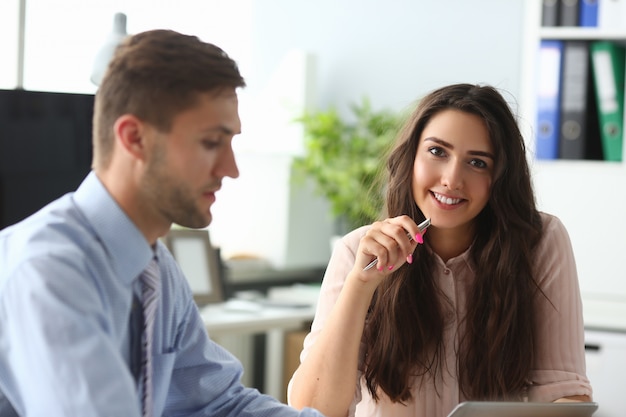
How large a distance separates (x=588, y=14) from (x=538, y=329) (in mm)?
1470

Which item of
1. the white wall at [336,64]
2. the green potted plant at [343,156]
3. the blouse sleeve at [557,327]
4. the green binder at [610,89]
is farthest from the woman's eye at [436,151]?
the white wall at [336,64]

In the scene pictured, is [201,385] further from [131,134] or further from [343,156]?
[343,156]

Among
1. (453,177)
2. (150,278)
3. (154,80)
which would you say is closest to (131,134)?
(154,80)

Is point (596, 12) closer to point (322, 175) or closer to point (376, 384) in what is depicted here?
point (322, 175)

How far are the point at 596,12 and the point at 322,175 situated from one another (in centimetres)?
125

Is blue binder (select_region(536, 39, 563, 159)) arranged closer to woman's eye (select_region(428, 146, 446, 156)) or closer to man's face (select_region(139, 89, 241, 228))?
woman's eye (select_region(428, 146, 446, 156))

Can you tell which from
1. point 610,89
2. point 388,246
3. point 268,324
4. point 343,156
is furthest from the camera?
Result: point 343,156

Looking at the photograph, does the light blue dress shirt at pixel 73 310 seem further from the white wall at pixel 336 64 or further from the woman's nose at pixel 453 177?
the white wall at pixel 336 64

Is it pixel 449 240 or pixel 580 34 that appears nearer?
pixel 449 240

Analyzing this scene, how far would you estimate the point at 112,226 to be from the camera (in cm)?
103

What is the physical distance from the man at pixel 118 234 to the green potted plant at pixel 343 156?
2.44 metres

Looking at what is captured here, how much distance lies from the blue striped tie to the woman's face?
718 millimetres

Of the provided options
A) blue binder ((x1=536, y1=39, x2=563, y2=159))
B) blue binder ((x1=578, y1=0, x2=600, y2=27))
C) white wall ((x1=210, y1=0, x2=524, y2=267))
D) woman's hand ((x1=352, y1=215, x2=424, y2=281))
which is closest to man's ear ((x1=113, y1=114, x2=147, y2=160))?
woman's hand ((x1=352, y1=215, x2=424, y2=281))

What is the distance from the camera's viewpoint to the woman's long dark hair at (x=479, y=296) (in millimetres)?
1677
